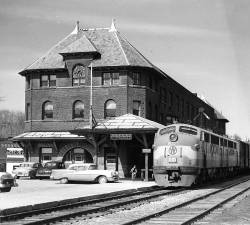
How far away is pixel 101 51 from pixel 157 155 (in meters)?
20.4

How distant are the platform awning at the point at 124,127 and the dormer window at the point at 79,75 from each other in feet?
29.5

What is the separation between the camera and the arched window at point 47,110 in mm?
47875

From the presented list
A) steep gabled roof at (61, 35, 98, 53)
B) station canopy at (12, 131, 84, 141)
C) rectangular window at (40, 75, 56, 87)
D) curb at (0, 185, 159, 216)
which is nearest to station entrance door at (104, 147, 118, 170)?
station canopy at (12, 131, 84, 141)

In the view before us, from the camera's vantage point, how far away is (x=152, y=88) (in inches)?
1939

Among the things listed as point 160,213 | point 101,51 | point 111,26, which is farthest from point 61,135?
point 160,213

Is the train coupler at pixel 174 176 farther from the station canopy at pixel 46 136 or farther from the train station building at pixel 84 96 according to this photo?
the station canopy at pixel 46 136

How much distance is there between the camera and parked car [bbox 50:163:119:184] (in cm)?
3419

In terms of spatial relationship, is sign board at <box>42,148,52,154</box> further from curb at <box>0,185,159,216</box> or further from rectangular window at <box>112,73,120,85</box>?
curb at <box>0,185,159,216</box>

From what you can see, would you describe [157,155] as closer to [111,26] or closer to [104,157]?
[104,157]

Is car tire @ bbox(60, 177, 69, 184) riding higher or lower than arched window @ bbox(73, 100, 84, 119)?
lower

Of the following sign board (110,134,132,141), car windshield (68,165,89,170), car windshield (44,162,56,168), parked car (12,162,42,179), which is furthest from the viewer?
car windshield (44,162,56,168)

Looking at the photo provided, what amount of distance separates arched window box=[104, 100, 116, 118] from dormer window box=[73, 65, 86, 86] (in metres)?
2.92

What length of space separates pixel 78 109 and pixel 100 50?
5.65 m

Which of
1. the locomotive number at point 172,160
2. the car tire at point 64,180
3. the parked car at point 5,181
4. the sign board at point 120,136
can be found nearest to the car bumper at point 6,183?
the parked car at point 5,181
